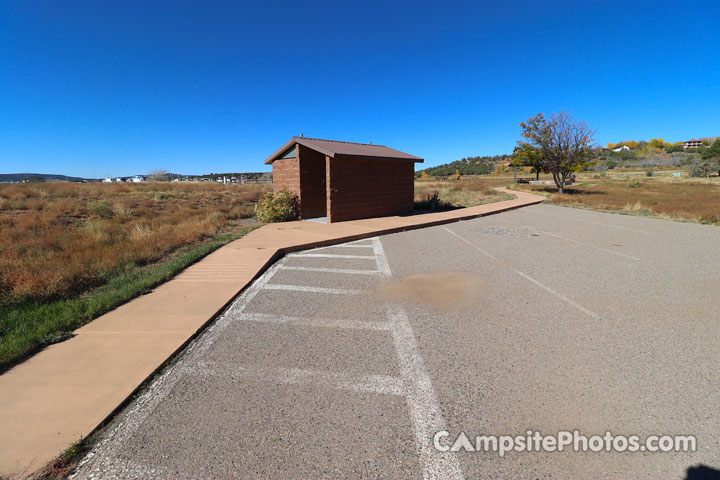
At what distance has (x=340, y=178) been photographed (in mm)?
12625

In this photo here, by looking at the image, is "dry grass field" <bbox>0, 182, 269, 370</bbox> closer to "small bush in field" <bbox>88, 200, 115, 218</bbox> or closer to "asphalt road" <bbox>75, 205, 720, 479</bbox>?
"asphalt road" <bbox>75, 205, 720, 479</bbox>

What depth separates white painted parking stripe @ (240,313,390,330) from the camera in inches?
167

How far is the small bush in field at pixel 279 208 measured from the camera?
13.2 metres

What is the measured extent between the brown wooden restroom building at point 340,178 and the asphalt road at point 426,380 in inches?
272

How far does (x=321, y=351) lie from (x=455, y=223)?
11.4 metres

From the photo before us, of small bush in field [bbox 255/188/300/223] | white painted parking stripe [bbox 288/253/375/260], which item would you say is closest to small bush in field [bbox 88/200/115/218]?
small bush in field [bbox 255/188/300/223]

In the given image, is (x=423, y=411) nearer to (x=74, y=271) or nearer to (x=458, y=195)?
(x=74, y=271)

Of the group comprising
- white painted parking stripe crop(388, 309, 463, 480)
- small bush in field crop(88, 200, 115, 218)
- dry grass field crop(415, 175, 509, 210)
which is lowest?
white painted parking stripe crop(388, 309, 463, 480)

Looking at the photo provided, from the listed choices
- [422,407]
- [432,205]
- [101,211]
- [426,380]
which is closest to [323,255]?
[426,380]

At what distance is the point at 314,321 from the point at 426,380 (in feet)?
6.07

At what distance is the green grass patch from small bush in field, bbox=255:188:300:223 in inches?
265

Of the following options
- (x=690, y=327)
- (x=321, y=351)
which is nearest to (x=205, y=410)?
(x=321, y=351)

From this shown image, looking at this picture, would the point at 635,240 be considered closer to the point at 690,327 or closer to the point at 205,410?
the point at 690,327

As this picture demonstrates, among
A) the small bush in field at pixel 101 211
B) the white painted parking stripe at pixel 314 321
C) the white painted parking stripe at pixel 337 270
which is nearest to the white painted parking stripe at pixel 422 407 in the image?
the white painted parking stripe at pixel 314 321
